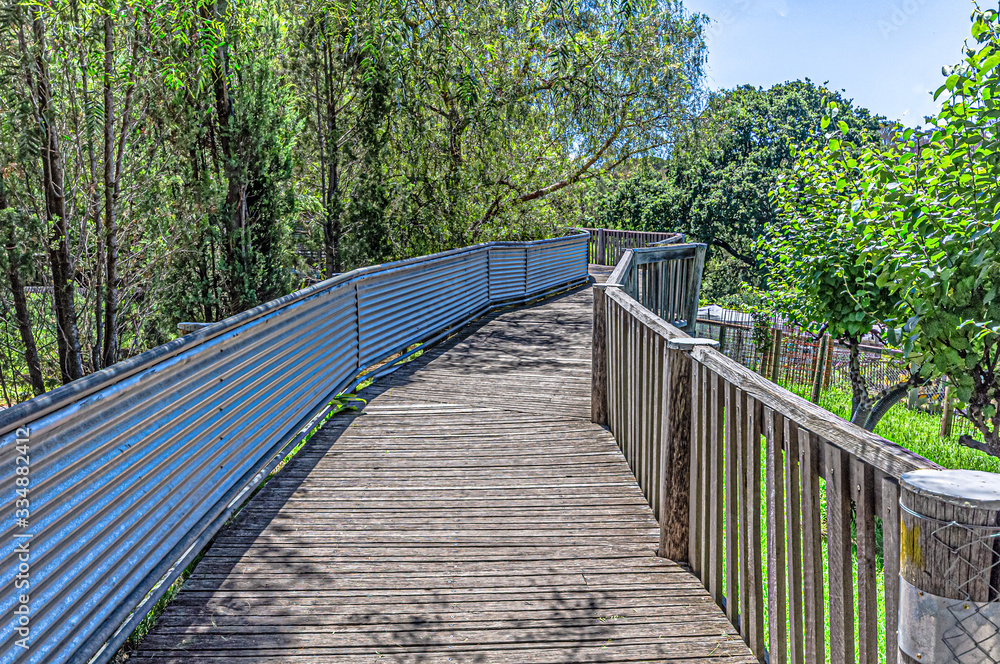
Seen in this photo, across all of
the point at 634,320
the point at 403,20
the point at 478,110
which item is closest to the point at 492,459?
the point at 634,320

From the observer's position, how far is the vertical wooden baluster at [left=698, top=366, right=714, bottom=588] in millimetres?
3566

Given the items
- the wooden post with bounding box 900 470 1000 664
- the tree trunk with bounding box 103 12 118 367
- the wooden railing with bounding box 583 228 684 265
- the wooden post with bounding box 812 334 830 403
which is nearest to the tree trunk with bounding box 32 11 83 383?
the tree trunk with bounding box 103 12 118 367

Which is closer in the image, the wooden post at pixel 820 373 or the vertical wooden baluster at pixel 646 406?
the vertical wooden baluster at pixel 646 406

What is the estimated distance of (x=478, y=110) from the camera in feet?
52.1

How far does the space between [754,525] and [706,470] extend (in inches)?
27.2

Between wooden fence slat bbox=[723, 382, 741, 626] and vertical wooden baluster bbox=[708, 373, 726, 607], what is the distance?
114mm

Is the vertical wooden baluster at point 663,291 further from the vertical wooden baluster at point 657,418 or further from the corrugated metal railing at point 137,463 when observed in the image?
the vertical wooden baluster at point 657,418

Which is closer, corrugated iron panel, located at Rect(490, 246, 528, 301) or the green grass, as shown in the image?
the green grass

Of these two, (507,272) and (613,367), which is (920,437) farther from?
(613,367)

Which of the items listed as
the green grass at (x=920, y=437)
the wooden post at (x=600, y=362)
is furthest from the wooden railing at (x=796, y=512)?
the green grass at (x=920, y=437)

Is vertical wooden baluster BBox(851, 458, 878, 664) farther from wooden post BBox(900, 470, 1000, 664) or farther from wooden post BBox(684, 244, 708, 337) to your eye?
wooden post BBox(684, 244, 708, 337)

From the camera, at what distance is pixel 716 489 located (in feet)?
11.4

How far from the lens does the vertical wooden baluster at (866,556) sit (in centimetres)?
206

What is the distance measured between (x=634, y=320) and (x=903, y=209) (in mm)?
2473
